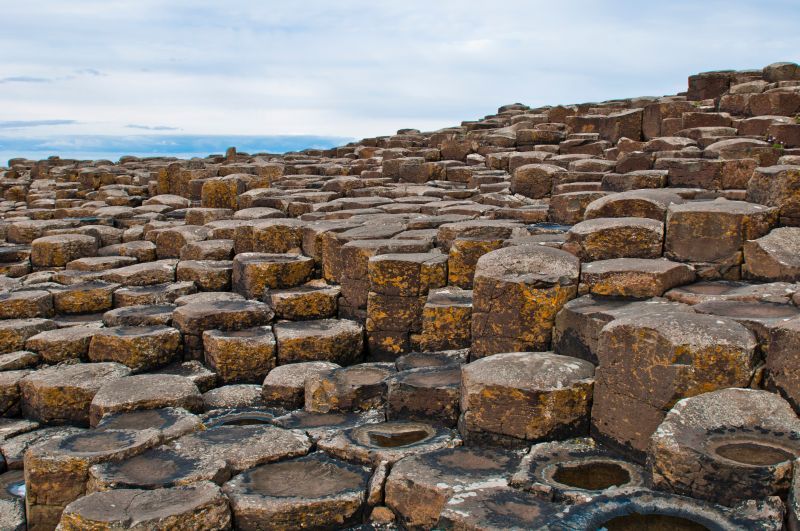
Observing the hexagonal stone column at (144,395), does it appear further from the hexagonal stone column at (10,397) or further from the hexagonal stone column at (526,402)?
the hexagonal stone column at (526,402)

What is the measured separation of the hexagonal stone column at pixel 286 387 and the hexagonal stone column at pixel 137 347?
4.57 feet

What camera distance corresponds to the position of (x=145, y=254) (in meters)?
11.2

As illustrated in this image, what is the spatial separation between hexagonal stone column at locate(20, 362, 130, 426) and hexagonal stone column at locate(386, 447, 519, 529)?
3.42 m

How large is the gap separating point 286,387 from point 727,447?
413 centimetres

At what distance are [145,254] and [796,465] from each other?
975 cm

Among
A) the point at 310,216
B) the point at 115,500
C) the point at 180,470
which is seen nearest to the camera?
the point at 115,500

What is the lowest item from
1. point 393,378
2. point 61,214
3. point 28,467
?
point 28,467

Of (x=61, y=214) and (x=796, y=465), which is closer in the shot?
(x=796, y=465)

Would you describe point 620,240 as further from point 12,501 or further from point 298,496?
point 12,501

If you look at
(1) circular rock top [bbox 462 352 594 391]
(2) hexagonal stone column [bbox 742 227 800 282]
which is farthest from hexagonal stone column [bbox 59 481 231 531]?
(2) hexagonal stone column [bbox 742 227 800 282]

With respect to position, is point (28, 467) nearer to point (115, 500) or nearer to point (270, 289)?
point (115, 500)

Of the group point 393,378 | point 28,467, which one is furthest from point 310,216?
point 28,467

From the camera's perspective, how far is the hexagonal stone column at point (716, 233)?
6484 mm

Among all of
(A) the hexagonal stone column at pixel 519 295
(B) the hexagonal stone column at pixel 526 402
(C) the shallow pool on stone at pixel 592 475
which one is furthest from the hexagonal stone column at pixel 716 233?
(C) the shallow pool on stone at pixel 592 475
